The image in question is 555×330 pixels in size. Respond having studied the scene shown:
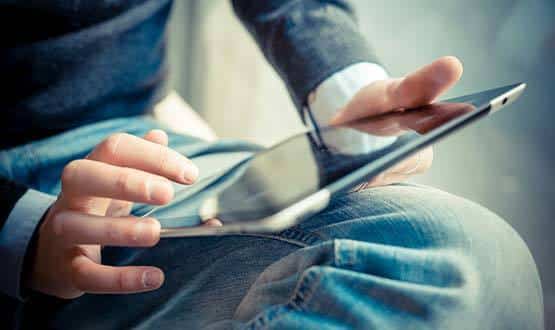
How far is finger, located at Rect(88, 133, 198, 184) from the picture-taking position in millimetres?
286

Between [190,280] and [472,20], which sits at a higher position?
[472,20]

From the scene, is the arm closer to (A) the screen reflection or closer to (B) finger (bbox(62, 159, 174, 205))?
(B) finger (bbox(62, 159, 174, 205))

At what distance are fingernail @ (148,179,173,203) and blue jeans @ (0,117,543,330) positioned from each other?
0.05ft

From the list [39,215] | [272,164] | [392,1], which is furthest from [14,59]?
[392,1]

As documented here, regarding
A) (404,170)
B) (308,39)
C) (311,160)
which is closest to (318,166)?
(311,160)

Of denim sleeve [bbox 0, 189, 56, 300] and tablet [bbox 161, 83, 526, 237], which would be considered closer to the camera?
tablet [bbox 161, 83, 526, 237]

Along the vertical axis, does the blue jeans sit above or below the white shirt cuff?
below

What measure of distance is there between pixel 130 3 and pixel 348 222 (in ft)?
1.01

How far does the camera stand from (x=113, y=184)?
0.90 feet

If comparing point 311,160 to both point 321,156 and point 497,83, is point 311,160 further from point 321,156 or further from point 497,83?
point 497,83

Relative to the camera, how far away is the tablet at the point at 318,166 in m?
0.19

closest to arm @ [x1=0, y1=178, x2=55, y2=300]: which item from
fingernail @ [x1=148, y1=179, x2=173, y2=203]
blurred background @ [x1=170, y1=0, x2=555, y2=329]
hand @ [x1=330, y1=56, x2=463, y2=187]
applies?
fingernail @ [x1=148, y1=179, x2=173, y2=203]

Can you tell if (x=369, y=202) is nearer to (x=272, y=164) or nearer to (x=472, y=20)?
(x=272, y=164)

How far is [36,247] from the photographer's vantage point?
32cm
